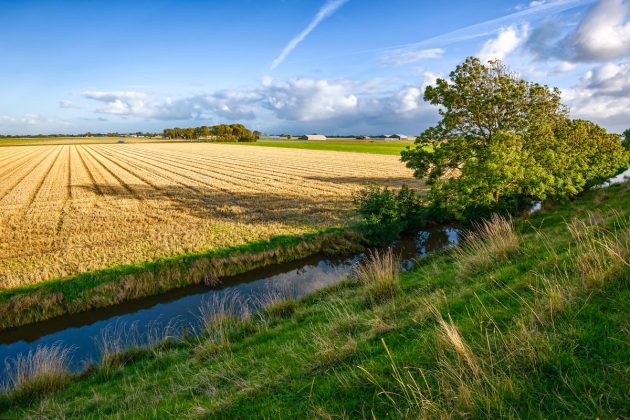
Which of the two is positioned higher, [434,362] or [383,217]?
[434,362]

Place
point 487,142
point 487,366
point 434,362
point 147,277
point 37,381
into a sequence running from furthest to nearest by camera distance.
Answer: point 487,142 < point 147,277 < point 37,381 < point 434,362 < point 487,366

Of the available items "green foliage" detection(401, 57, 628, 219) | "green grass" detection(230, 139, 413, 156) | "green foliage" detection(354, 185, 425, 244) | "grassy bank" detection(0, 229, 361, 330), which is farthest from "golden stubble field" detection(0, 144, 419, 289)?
"green grass" detection(230, 139, 413, 156)

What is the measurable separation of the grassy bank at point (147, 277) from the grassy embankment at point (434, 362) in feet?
22.5

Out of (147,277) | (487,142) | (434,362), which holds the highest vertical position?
(487,142)

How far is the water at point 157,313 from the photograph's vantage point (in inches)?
509

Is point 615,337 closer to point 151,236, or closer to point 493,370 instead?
point 493,370

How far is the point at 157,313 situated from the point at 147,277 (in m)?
2.39

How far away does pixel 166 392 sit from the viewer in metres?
6.58

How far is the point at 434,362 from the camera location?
4.37m

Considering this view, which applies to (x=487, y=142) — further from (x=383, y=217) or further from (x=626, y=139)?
(x=626, y=139)

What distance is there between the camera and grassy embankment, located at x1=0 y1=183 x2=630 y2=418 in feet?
11.6

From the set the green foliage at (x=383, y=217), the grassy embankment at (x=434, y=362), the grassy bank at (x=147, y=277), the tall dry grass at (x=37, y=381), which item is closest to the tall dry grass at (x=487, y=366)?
the grassy embankment at (x=434, y=362)

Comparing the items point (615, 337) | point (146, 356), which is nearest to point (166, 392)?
point (146, 356)

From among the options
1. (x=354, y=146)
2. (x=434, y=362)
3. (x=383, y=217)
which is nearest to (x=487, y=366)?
(x=434, y=362)
